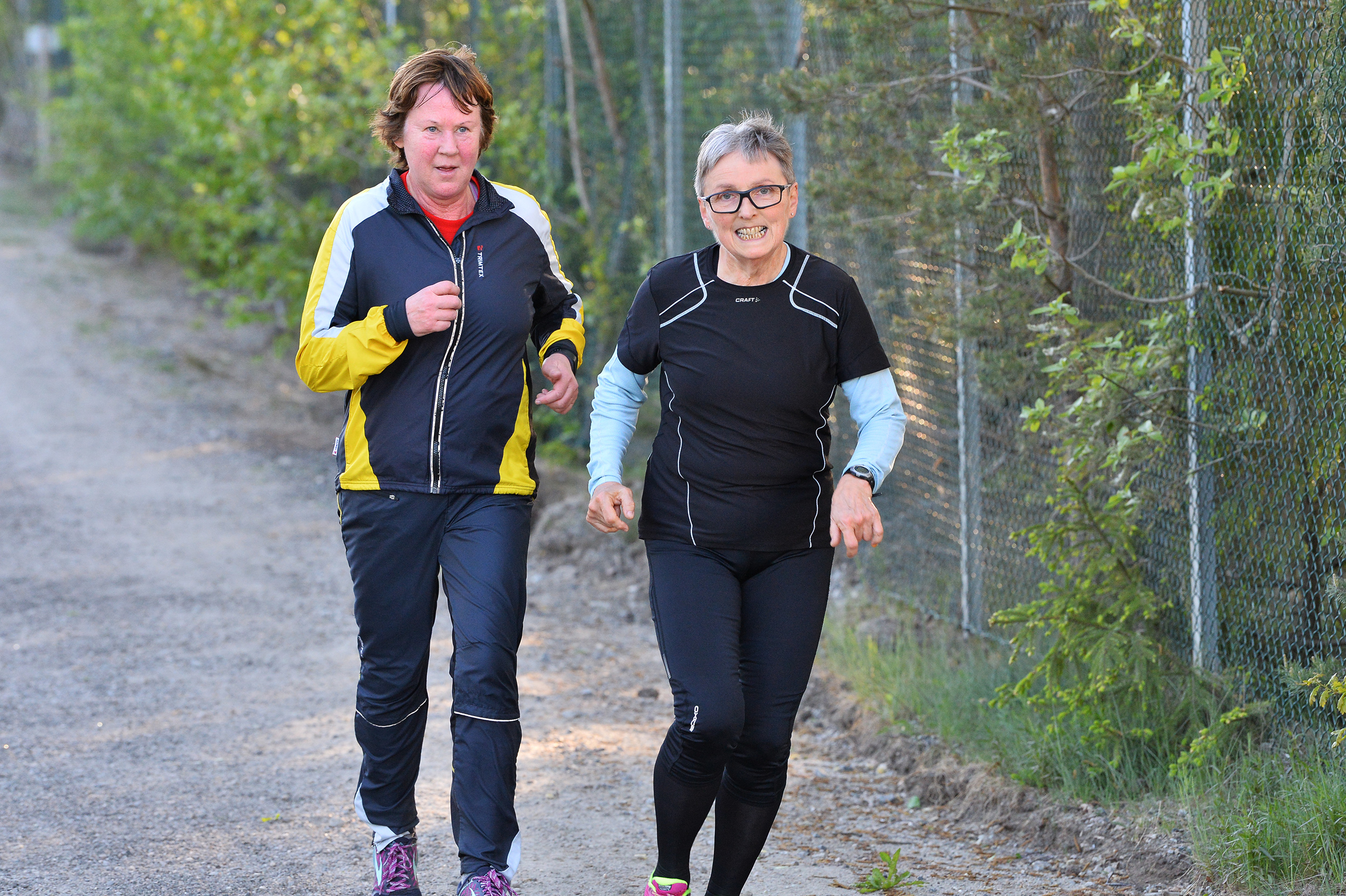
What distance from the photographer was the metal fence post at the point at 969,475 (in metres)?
5.50

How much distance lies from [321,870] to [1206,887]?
2509 millimetres

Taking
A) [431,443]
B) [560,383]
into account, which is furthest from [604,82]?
[431,443]

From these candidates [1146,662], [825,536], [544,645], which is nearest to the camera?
[825,536]

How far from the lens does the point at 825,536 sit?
344cm

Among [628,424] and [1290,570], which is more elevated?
[628,424]

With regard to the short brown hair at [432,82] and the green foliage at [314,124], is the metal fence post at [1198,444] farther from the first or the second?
the green foliage at [314,124]

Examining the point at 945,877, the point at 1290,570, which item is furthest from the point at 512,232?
the point at 1290,570

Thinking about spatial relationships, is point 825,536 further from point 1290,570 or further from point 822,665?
point 822,665

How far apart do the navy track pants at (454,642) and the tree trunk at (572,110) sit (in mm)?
5884

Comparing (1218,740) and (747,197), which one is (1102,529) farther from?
(747,197)

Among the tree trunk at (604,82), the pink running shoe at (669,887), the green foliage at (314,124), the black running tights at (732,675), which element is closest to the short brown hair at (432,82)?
the black running tights at (732,675)

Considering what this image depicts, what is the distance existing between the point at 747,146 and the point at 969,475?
2.68m

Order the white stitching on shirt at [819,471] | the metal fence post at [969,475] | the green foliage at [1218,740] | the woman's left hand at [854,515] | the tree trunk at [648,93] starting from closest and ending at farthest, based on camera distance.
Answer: the woman's left hand at [854,515]
the white stitching on shirt at [819,471]
the green foliage at [1218,740]
the metal fence post at [969,475]
the tree trunk at [648,93]

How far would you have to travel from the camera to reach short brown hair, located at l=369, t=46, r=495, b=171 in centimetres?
352
